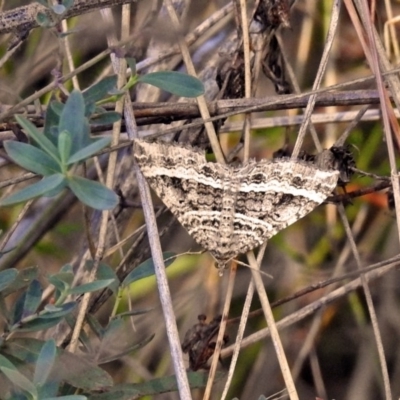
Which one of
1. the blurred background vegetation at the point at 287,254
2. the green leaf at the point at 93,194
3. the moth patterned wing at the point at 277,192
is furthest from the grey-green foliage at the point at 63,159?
the blurred background vegetation at the point at 287,254

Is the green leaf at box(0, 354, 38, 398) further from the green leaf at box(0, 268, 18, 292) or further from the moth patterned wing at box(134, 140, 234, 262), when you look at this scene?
the moth patterned wing at box(134, 140, 234, 262)

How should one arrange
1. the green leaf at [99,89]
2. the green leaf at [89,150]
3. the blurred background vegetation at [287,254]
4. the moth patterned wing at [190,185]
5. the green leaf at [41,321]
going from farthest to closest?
the blurred background vegetation at [287,254]
the moth patterned wing at [190,185]
the green leaf at [99,89]
the green leaf at [41,321]
the green leaf at [89,150]

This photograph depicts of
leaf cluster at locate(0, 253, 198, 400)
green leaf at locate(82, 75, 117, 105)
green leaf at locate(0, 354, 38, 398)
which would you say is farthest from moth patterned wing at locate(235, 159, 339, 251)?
green leaf at locate(0, 354, 38, 398)

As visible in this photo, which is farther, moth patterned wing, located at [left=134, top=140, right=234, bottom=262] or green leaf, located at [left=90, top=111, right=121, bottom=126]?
moth patterned wing, located at [left=134, top=140, right=234, bottom=262]

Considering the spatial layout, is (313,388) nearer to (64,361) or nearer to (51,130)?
(64,361)

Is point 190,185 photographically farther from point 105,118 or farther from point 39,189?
point 39,189

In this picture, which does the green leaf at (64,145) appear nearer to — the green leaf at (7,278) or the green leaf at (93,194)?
the green leaf at (93,194)

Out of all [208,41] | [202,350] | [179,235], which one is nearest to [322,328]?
[179,235]
